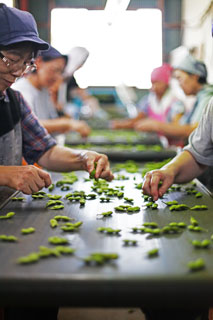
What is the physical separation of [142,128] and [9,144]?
220cm

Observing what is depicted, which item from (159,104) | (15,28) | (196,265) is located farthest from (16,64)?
(159,104)

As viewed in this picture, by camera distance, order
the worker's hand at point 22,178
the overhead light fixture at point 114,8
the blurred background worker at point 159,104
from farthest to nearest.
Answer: the blurred background worker at point 159,104, the overhead light fixture at point 114,8, the worker's hand at point 22,178

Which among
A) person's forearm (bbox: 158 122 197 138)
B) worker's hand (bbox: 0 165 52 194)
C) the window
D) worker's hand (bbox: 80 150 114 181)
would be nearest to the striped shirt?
worker's hand (bbox: 80 150 114 181)

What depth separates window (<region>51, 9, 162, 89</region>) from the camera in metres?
9.71

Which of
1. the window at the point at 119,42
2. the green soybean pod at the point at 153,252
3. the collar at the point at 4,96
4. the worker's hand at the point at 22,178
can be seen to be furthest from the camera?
the window at the point at 119,42

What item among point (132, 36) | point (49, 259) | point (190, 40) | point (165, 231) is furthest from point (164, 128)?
point (132, 36)

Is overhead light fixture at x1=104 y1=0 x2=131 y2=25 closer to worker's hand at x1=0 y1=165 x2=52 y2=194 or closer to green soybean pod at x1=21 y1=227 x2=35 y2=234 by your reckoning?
worker's hand at x1=0 y1=165 x2=52 y2=194

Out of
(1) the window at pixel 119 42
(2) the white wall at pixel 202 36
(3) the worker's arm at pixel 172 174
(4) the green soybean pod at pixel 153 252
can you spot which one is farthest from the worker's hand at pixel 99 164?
(1) the window at pixel 119 42

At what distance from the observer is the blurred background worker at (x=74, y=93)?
4.16 metres

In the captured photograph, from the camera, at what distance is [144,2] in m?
10.1

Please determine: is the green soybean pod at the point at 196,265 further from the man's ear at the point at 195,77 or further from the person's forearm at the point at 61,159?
the man's ear at the point at 195,77

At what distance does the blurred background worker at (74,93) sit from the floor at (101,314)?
2575 mm

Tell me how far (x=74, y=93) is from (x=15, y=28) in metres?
7.82

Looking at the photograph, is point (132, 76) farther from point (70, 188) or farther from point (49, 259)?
point (49, 259)
